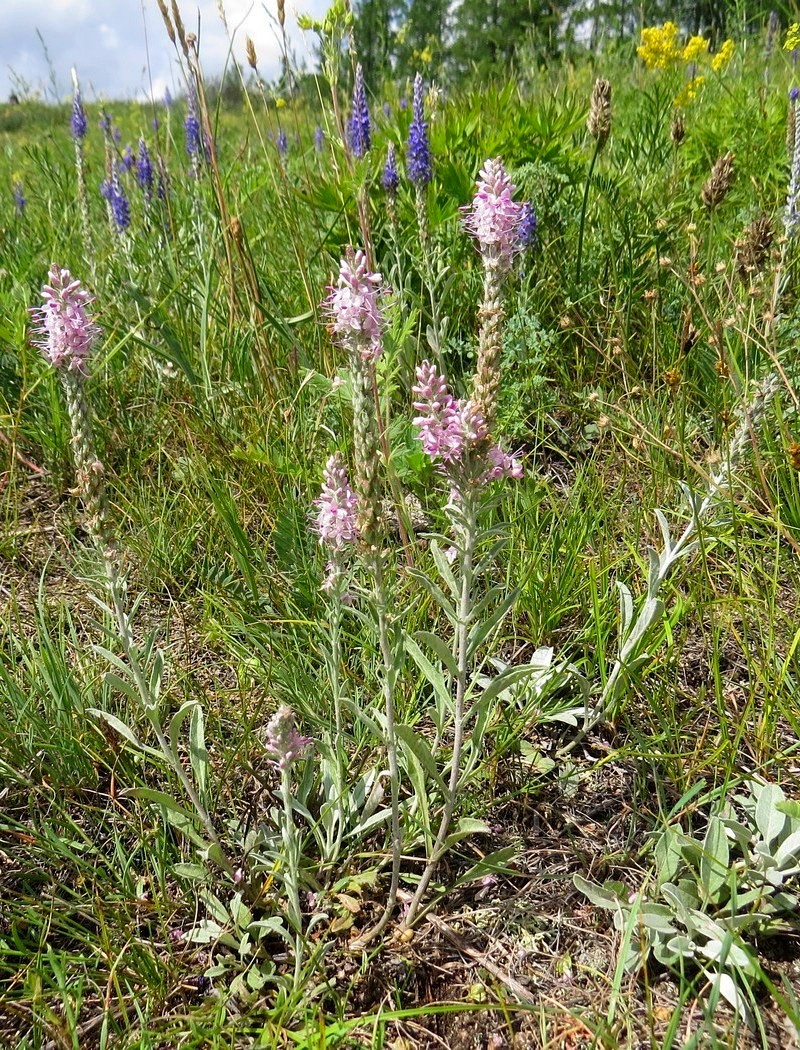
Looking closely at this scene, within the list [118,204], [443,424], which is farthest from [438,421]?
[118,204]

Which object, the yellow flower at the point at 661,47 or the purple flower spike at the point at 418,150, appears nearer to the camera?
the purple flower spike at the point at 418,150

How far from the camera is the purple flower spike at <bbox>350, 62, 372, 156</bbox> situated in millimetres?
2801

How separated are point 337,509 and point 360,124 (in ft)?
7.19

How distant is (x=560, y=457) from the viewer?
286cm

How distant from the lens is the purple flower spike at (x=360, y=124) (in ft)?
9.19

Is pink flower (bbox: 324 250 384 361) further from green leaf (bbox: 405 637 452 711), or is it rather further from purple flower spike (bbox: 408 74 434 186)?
purple flower spike (bbox: 408 74 434 186)

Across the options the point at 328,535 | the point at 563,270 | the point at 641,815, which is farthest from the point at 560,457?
the point at 328,535

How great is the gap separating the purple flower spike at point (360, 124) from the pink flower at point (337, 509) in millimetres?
2047

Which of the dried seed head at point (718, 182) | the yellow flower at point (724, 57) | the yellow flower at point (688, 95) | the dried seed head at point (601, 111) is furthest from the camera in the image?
the yellow flower at point (724, 57)

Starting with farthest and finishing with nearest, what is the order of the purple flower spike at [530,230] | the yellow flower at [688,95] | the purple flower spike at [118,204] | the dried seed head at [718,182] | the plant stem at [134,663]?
1. the yellow flower at [688,95]
2. the purple flower spike at [118,204]
3. the purple flower spike at [530,230]
4. the dried seed head at [718,182]
5. the plant stem at [134,663]

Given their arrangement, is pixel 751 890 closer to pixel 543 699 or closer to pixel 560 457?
pixel 543 699

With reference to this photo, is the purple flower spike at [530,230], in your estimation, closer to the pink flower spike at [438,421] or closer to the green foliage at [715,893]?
the pink flower spike at [438,421]

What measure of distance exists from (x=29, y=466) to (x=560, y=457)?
2120 mm

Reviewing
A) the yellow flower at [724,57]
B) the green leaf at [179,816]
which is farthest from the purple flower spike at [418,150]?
the yellow flower at [724,57]
